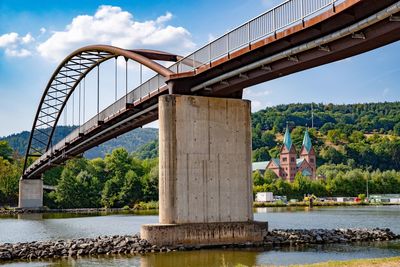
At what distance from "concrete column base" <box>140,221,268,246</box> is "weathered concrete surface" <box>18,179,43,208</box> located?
7014 cm

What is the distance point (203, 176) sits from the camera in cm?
2991

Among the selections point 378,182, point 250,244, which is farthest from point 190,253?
point 378,182

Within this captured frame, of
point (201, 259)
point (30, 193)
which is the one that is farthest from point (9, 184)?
point (201, 259)

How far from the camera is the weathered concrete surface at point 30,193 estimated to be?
94.5 m

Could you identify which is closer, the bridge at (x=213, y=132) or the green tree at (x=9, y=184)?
the bridge at (x=213, y=132)

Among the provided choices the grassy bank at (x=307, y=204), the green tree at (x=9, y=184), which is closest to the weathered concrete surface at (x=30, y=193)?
the green tree at (x=9, y=184)

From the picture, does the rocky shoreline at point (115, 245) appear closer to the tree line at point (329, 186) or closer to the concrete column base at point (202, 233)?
the concrete column base at point (202, 233)

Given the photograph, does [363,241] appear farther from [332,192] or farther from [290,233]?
[332,192]

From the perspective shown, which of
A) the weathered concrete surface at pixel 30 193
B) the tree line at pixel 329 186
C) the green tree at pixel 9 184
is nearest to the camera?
the weathered concrete surface at pixel 30 193

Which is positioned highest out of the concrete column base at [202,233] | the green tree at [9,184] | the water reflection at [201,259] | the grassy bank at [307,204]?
the green tree at [9,184]

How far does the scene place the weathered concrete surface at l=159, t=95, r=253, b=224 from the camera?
2934 centimetres

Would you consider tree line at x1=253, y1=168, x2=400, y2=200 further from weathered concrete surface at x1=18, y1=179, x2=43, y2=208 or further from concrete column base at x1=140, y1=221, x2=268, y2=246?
concrete column base at x1=140, y1=221, x2=268, y2=246

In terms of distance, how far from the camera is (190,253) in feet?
88.6

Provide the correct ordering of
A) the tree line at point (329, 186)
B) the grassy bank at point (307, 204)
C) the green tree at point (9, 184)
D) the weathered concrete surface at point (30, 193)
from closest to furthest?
the weathered concrete surface at point (30, 193), the green tree at point (9, 184), the grassy bank at point (307, 204), the tree line at point (329, 186)
